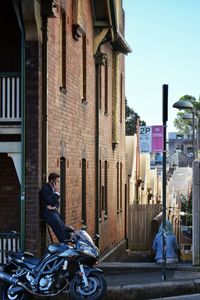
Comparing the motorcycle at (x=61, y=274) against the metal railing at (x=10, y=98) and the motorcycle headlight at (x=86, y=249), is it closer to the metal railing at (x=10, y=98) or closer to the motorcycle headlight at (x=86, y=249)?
the motorcycle headlight at (x=86, y=249)

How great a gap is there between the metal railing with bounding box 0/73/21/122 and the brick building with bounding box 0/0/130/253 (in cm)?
2

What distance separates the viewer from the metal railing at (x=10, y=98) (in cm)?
1385

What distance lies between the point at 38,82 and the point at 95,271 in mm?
4093

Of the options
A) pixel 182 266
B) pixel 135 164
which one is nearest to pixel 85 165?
pixel 182 266

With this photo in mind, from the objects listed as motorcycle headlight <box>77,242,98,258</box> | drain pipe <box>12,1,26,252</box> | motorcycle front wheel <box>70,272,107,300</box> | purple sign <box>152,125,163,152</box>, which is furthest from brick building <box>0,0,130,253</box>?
motorcycle front wheel <box>70,272,107,300</box>

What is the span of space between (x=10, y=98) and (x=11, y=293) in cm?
409

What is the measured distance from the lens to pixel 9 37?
14.5 meters

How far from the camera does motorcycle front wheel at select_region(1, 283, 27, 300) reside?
11.5 metres

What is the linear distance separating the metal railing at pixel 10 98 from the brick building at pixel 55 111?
0.02 m

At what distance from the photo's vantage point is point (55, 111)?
15.1 metres

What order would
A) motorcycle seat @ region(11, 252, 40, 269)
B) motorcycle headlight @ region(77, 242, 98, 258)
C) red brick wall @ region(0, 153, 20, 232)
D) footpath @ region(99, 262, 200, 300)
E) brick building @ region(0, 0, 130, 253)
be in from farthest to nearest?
red brick wall @ region(0, 153, 20, 232) < brick building @ region(0, 0, 130, 253) < footpath @ region(99, 262, 200, 300) < motorcycle seat @ region(11, 252, 40, 269) < motorcycle headlight @ region(77, 242, 98, 258)

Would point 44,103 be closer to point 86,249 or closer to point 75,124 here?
point 75,124

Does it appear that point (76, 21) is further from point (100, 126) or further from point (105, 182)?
point (105, 182)

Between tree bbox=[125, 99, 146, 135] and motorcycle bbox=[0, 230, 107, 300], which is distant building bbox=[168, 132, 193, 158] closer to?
tree bbox=[125, 99, 146, 135]
